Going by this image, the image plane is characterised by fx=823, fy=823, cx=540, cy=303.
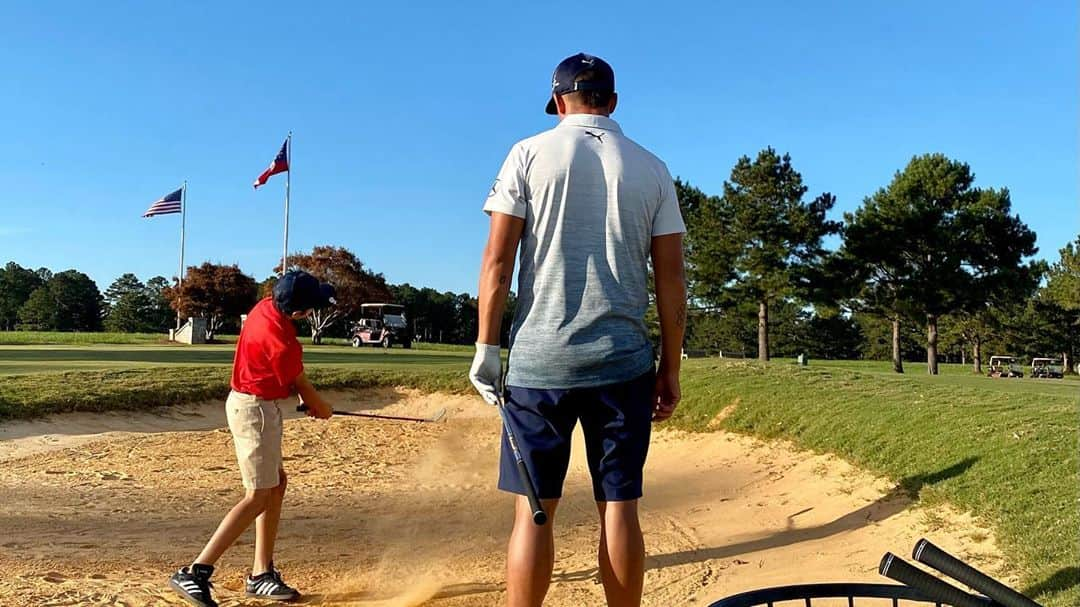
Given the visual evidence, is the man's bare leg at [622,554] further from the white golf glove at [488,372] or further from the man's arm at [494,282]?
the man's arm at [494,282]

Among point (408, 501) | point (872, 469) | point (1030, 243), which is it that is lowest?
point (408, 501)

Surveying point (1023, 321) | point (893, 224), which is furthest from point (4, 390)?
point (1023, 321)

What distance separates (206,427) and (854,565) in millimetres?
9799

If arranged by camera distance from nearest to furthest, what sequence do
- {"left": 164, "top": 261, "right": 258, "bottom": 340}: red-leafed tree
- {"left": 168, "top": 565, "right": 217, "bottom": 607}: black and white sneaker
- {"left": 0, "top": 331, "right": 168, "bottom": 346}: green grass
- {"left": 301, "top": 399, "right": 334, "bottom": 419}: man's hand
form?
{"left": 168, "top": 565, "right": 217, "bottom": 607}: black and white sneaker → {"left": 301, "top": 399, "right": 334, "bottom": 419}: man's hand → {"left": 0, "top": 331, "right": 168, "bottom": 346}: green grass → {"left": 164, "top": 261, "right": 258, "bottom": 340}: red-leafed tree

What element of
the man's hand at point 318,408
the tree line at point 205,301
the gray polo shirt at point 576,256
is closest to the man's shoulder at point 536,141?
the gray polo shirt at point 576,256

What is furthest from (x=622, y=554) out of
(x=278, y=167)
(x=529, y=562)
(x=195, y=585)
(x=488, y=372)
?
(x=278, y=167)

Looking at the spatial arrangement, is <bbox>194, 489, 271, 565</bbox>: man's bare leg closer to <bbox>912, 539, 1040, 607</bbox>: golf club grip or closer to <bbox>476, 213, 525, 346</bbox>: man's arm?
<bbox>476, 213, 525, 346</bbox>: man's arm

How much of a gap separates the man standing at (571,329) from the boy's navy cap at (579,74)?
0.15 meters

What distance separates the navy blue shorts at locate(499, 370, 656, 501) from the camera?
9.36ft

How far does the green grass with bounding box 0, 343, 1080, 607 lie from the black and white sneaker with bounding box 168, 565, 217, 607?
4.18 metres

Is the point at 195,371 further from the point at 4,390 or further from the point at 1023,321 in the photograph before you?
the point at 1023,321

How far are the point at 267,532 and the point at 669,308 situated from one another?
2.99m

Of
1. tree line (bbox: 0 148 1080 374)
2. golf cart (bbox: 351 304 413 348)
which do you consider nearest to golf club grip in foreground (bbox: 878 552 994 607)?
tree line (bbox: 0 148 1080 374)

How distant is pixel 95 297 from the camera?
8050 cm
